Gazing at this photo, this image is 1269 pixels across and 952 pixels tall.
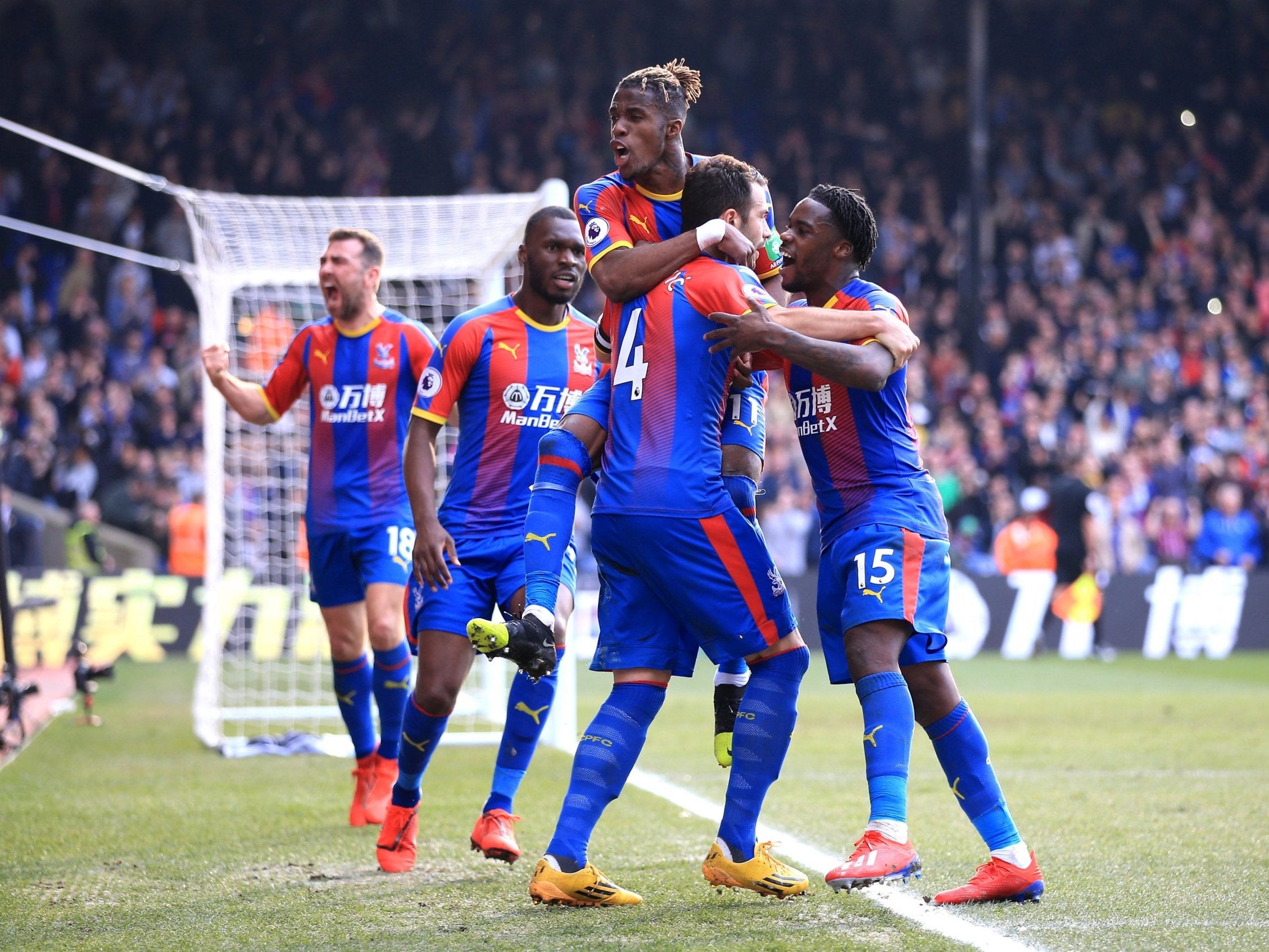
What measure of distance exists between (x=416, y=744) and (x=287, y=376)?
2.01m

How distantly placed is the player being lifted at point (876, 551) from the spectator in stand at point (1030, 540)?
12.3 meters

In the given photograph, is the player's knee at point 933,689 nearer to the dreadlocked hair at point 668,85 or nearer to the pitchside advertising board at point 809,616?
the dreadlocked hair at point 668,85

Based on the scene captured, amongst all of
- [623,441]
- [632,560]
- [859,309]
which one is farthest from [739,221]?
[632,560]

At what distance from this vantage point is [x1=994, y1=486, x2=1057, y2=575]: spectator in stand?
52.2 ft

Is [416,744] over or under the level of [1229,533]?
under

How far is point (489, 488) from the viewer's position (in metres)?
5.15

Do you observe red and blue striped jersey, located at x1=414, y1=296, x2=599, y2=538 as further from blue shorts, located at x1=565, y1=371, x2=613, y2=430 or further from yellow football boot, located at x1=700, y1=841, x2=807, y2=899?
yellow football boot, located at x1=700, y1=841, x2=807, y2=899

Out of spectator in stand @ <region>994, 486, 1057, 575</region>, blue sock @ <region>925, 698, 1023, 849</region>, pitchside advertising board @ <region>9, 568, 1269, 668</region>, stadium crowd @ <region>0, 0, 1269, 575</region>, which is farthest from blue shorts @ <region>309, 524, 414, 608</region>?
spectator in stand @ <region>994, 486, 1057, 575</region>

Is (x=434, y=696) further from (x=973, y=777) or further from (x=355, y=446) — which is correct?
(x=973, y=777)

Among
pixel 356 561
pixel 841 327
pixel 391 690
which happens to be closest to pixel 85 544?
pixel 356 561

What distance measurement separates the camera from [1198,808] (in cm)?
579

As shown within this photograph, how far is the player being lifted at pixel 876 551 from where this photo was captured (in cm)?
385

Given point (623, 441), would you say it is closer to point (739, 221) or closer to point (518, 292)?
point (739, 221)

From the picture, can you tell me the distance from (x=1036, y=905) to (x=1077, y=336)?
57.7 ft
